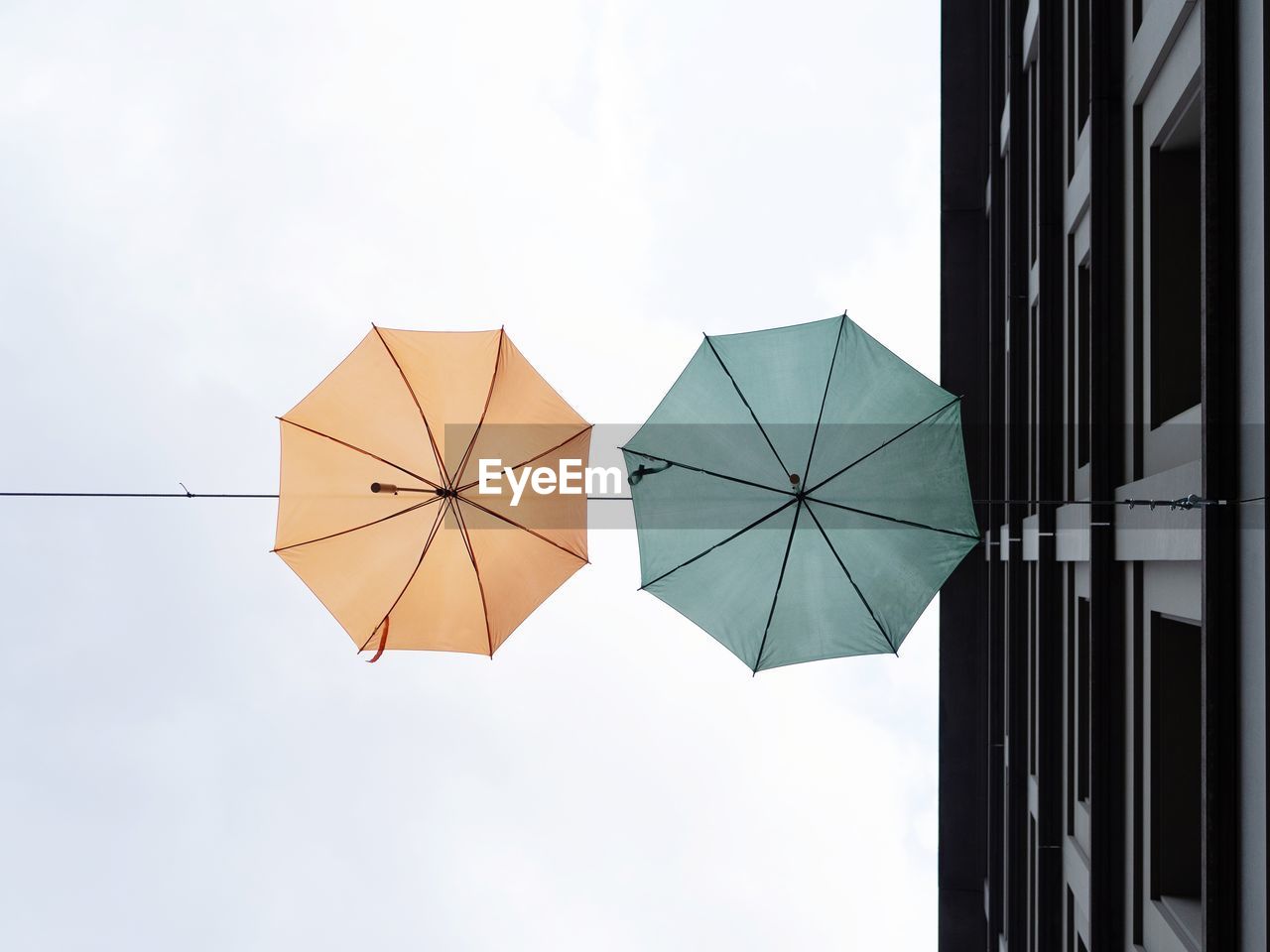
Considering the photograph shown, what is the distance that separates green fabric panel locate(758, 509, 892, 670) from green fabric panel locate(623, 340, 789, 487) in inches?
34.2

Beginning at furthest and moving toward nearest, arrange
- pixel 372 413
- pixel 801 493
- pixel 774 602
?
pixel 774 602 → pixel 372 413 → pixel 801 493

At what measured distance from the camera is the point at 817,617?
25.5 ft

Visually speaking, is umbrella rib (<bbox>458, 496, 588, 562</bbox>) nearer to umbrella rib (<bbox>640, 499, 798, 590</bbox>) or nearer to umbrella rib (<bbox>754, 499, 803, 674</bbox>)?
umbrella rib (<bbox>640, 499, 798, 590</bbox>)

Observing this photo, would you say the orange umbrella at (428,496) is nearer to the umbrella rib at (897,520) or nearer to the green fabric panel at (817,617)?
the green fabric panel at (817,617)

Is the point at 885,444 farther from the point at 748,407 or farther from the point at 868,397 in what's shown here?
the point at 748,407

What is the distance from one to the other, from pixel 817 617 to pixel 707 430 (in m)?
2.11

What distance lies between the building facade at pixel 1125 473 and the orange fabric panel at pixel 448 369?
4.65m

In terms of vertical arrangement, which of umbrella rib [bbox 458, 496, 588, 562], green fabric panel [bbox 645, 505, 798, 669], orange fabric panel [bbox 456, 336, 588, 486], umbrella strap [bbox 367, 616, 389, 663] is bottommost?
umbrella strap [bbox 367, 616, 389, 663]

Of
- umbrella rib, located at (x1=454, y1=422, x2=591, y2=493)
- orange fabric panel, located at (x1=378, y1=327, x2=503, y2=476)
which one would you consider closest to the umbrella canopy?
umbrella rib, located at (x1=454, y1=422, x2=591, y2=493)

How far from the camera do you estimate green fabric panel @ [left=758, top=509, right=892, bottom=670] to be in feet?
24.9

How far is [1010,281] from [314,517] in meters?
9.88

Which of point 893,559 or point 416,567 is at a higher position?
point 893,559

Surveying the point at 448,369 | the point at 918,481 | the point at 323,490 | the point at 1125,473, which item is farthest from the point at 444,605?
the point at 1125,473
